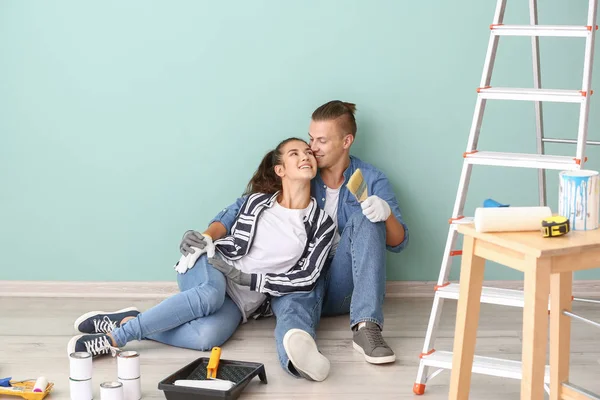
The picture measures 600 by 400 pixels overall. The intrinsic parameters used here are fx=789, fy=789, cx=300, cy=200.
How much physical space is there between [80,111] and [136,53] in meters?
0.36

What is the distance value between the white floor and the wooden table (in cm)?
49

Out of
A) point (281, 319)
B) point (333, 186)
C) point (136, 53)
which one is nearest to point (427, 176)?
point (333, 186)

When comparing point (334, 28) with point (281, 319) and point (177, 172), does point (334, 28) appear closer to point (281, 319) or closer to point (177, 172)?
point (177, 172)

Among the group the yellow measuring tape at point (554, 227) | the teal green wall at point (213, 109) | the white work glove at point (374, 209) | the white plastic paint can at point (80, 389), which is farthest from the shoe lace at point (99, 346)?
the yellow measuring tape at point (554, 227)

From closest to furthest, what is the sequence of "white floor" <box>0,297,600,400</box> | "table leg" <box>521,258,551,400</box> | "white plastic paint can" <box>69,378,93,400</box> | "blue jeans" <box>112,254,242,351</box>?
"table leg" <box>521,258,551,400</box> → "white plastic paint can" <box>69,378,93,400</box> → "white floor" <box>0,297,600,400</box> → "blue jeans" <box>112,254,242,351</box>

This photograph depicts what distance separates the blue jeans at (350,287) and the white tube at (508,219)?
1.06m

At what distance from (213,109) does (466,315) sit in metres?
1.80

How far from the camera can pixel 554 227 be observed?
5.95 feet

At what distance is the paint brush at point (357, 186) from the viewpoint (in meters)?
2.78

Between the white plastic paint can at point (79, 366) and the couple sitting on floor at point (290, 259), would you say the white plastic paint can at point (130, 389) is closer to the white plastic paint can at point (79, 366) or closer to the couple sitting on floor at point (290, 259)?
the white plastic paint can at point (79, 366)

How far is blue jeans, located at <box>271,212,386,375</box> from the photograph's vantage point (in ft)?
9.46

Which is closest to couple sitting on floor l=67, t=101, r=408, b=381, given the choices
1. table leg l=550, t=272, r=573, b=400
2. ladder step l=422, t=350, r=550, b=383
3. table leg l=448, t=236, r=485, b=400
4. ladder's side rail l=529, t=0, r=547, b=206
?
ladder step l=422, t=350, r=550, b=383

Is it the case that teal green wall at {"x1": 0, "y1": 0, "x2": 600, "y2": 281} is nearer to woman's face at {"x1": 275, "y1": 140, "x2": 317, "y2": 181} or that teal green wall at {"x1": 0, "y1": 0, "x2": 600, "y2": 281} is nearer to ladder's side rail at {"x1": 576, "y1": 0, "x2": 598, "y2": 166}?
woman's face at {"x1": 275, "y1": 140, "x2": 317, "y2": 181}

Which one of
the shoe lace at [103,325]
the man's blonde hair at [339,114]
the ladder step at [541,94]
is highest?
the ladder step at [541,94]
